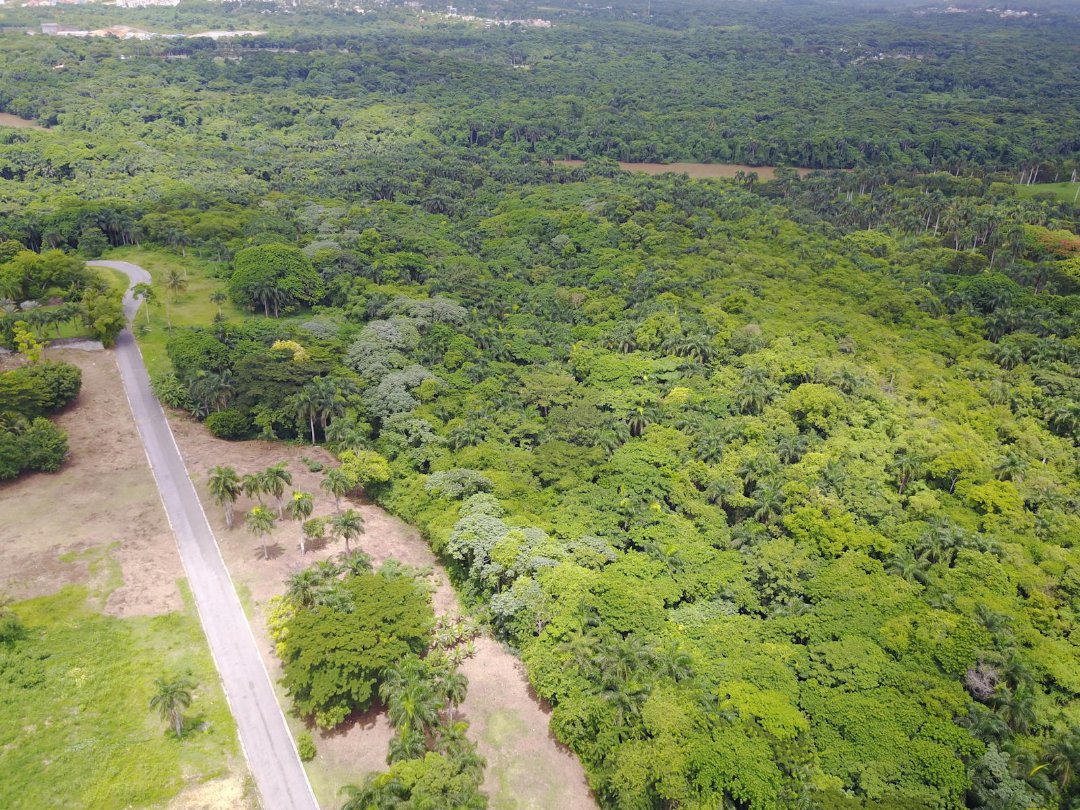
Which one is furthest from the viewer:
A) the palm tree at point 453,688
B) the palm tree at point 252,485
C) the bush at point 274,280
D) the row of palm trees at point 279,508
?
the bush at point 274,280

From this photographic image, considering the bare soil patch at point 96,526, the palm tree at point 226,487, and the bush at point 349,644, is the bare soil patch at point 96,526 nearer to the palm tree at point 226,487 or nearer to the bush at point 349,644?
the palm tree at point 226,487

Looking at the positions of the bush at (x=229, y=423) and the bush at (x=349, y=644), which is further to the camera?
the bush at (x=229, y=423)

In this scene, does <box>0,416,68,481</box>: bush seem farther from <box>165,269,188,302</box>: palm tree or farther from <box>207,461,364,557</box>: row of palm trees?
<box>165,269,188,302</box>: palm tree

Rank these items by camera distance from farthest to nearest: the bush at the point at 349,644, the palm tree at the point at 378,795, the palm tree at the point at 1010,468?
the palm tree at the point at 1010,468 < the bush at the point at 349,644 < the palm tree at the point at 378,795

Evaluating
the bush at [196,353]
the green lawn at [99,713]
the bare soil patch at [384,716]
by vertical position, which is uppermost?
the bush at [196,353]

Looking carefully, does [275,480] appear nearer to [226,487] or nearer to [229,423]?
[226,487]

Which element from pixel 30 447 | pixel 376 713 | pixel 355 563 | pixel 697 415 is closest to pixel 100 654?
pixel 355 563

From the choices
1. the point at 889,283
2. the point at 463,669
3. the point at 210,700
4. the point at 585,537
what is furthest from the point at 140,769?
the point at 889,283

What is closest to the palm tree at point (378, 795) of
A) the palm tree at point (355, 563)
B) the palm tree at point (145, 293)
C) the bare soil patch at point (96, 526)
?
the palm tree at point (355, 563)
